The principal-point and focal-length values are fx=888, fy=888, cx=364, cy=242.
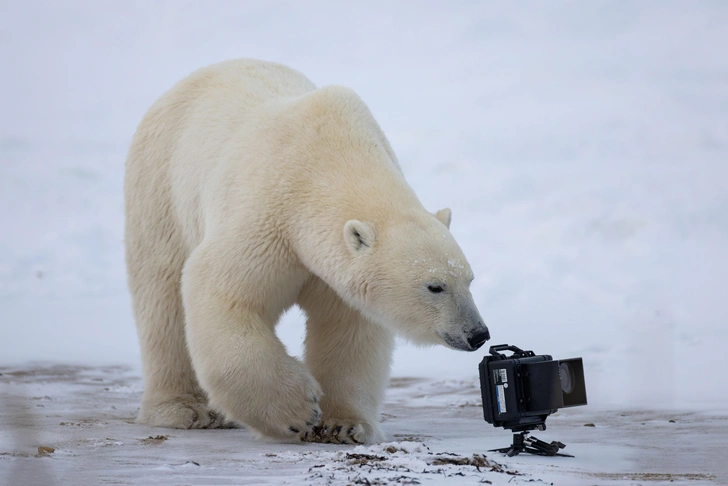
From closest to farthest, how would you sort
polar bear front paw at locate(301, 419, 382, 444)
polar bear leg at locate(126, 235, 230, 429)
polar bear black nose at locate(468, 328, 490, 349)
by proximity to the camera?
polar bear black nose at locate(468, 328, 490, 349), polar bear front paw at locate(301, 419, 382, 444), polar bear leg at locate(126, 235, 230, 429)

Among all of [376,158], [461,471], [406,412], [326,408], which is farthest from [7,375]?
[461,471]

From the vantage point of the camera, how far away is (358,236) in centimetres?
427

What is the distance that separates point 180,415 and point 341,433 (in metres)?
1.20

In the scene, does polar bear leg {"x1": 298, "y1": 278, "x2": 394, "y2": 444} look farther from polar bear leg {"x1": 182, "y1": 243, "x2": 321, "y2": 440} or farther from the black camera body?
the black camera body

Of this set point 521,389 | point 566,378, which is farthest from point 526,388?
point 566,378

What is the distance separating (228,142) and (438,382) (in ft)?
12.0

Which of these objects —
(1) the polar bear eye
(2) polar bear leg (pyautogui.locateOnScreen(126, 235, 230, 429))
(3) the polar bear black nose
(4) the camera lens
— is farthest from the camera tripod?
(2) polar bear leg (pyautogui.locateOnScreen(126, 235, 230, 429))

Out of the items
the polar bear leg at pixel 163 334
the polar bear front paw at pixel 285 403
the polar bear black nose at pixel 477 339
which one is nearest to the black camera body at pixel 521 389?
the polar bear black nose at pixel 477 339

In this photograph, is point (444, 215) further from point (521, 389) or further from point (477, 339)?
point (521, 389)

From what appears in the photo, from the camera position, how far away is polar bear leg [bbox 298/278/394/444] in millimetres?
4781

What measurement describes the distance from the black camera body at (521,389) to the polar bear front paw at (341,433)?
2.86ft

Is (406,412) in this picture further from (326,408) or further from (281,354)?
(281,354)

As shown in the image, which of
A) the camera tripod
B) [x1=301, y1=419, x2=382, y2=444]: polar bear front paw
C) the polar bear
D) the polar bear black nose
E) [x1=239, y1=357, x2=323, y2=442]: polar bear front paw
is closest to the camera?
the camera tripod

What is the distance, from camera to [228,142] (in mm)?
5078
